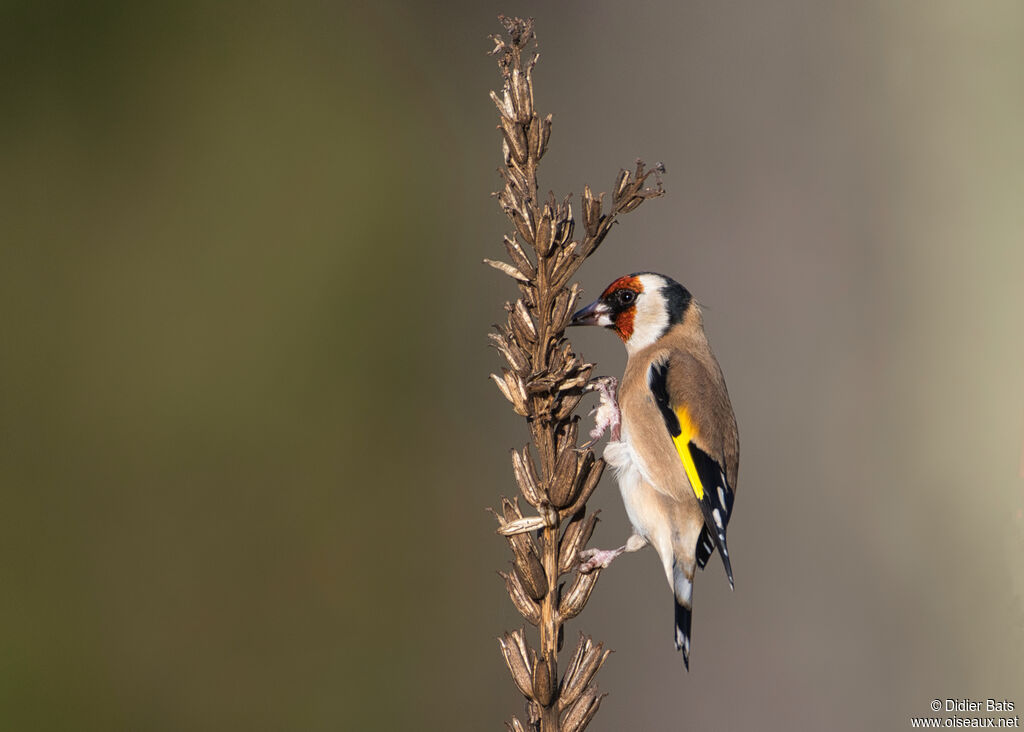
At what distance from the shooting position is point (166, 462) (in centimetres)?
273

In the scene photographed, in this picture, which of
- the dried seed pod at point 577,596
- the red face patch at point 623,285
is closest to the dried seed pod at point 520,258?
the dried seed pod at point 577,596

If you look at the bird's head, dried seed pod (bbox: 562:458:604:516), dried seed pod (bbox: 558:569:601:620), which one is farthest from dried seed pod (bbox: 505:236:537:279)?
the bird's head

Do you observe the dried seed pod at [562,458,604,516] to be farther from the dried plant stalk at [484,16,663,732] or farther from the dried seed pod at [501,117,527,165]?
the dried seed pod at [501,117,527,165]

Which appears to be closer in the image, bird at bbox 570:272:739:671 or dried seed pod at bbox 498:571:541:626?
dried seed pod at bbox 498:571:541:626

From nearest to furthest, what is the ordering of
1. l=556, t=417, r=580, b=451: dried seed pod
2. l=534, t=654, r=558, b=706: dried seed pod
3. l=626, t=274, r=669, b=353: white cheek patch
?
l=534, t=654, r=558, b=706: dried seed pod
l=556, t=417, r=580, b=451: dried seed pod
l=626, t=274, r=669, b=353: white cheek patch

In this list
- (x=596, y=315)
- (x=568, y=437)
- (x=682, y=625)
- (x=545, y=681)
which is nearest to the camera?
(x=545, y=681)

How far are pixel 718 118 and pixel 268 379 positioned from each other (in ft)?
5.98

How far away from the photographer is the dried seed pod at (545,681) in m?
0.87

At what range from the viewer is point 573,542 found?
94cm

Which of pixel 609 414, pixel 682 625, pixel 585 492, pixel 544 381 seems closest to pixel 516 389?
pixel 544 381

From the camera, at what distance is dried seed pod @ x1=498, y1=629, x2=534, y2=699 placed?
0.90m

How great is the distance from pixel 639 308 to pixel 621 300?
8 cm

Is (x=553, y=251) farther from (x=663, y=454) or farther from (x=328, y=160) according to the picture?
(x=328, y=160)

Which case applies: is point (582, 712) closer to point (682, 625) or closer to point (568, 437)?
point (568, 437)
